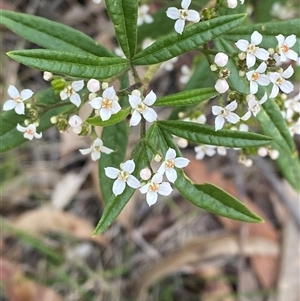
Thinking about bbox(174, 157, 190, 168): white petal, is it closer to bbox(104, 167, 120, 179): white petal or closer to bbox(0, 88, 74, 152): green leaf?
bbox(104, 167, 120, 179): white petal

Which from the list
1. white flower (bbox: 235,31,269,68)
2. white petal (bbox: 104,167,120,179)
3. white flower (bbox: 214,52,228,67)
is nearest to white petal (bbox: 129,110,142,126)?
white petal (bbox: 104,167,120,179)

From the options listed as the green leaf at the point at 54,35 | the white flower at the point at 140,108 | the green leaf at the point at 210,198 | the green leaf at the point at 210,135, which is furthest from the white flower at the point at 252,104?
the green leaf at the point at 54,35

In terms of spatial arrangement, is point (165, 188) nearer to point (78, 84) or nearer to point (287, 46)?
point (78, 84)

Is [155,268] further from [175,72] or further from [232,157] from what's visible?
[175,72]

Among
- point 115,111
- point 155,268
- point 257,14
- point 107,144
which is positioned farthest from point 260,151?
point 155,268

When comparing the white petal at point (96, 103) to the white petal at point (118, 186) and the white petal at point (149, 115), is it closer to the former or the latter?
the white petal at point (149, 115)

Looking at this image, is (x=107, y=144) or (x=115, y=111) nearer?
(x=115, y=111)
